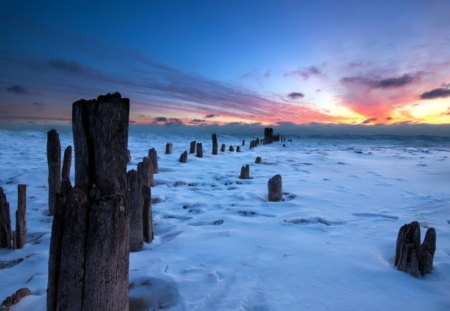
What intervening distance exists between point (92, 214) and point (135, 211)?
7.41ft

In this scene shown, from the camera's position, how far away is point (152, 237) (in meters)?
4.41

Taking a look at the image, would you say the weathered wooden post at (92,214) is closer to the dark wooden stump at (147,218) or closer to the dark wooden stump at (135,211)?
→ the dark wooden stump at (135,211)

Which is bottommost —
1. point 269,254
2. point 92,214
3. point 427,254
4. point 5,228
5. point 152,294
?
point 152,294

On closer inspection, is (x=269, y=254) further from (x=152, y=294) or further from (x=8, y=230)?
(x=8, y=230)

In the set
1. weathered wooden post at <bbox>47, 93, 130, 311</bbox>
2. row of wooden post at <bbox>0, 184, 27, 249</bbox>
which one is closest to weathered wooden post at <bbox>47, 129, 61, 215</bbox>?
row of wooden post at <bbox>0, 184, 27, 249</bbox>

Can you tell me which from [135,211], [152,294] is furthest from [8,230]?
[152,294]

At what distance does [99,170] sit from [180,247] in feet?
8.14

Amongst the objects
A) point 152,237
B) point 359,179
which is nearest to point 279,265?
point 152,237

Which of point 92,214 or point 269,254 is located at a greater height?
point 92,214

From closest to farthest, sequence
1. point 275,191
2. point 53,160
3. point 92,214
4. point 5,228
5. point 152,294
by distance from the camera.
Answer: point 92,214, point 152,294, point 5,228, point 53,160, point 275,191

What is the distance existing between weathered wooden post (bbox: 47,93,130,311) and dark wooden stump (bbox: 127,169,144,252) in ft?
6.72

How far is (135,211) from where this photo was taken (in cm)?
408

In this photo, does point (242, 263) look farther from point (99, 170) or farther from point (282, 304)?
point (99, 170)

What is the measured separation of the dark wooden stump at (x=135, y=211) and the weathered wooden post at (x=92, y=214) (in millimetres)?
2049
